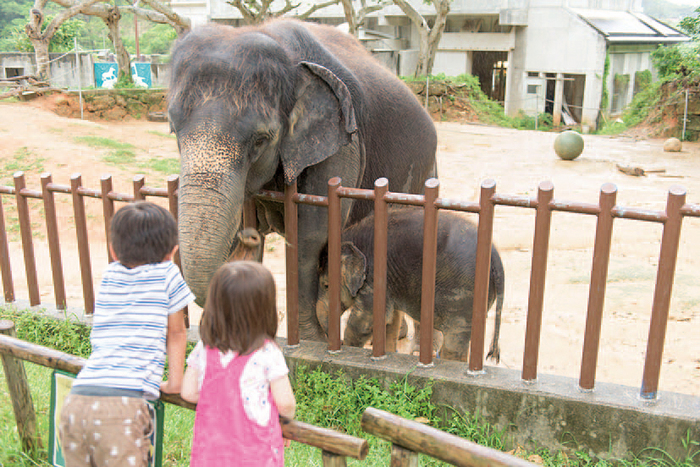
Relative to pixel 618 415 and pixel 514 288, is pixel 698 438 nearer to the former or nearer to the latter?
pixel 618 415

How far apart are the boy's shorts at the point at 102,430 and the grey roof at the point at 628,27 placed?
23.8m

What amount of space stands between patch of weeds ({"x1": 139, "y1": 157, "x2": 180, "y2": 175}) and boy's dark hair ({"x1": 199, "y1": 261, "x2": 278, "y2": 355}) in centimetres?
885

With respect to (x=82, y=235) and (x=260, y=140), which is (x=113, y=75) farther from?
(x=260, y=140)

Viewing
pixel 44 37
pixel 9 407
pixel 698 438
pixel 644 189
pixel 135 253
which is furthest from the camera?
pixel 44 37

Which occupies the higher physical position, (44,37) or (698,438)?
(44,37)

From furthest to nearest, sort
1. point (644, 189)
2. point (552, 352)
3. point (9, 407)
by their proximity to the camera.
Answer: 1. point (644, 189)
2. point (552, 352)
3. point (9, 407)

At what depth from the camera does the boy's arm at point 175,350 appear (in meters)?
2.12

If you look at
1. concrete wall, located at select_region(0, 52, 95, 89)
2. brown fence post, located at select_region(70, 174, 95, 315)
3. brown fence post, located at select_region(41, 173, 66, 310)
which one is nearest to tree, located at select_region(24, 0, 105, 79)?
concrete wall, located at select_region(0, 52, 95, 89)

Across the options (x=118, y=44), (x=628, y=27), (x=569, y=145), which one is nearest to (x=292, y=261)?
(x=569, y=145)

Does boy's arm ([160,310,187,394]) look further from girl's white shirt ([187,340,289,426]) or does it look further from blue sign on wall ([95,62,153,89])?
blue sign on wall ([95,62,153,89])

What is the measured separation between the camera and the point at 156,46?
42375 millimetres

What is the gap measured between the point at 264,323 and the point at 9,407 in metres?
2.26

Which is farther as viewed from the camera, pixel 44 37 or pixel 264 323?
pixel 44 37

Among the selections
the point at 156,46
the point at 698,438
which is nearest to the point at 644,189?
the point at 698,438
